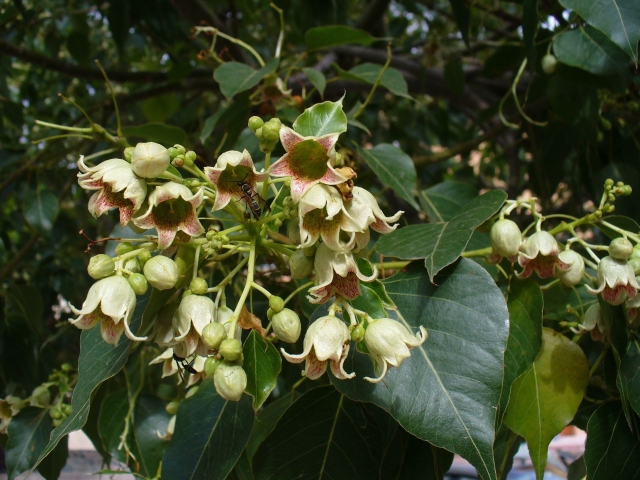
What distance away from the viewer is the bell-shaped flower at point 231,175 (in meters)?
0.83

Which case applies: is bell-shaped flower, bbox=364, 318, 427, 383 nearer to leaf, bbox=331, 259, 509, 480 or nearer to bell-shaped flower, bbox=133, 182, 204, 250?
leaf, bbox=331, 259, 509, 480

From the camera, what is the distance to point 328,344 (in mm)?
796

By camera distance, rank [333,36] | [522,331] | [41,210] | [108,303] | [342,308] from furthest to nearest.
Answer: [41,210] < [333,36] < [522,331] < [342,308] < [108,303]

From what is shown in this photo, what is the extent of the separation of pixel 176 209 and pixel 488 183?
156 inches

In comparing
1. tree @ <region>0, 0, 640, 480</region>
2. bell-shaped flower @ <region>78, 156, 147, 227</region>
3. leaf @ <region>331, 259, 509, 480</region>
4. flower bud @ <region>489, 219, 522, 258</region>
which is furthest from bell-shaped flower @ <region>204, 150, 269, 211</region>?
→ flower bud @ <region>489, 219, 522, 258</region>

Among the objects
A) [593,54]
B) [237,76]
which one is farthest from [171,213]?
[593,54]

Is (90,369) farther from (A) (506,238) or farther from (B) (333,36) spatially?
(B) (333,36)

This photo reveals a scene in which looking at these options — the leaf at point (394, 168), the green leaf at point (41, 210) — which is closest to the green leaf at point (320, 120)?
the leaf at point (394, 168)

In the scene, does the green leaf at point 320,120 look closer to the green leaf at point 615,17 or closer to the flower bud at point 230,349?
the flower bud at point 230,349

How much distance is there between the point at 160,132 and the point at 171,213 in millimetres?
639

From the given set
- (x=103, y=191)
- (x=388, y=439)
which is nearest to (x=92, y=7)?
(x=103, y=191)

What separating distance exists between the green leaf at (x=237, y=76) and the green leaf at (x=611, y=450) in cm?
108

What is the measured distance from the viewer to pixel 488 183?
446 centimetres

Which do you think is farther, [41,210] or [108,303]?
[41,210]
